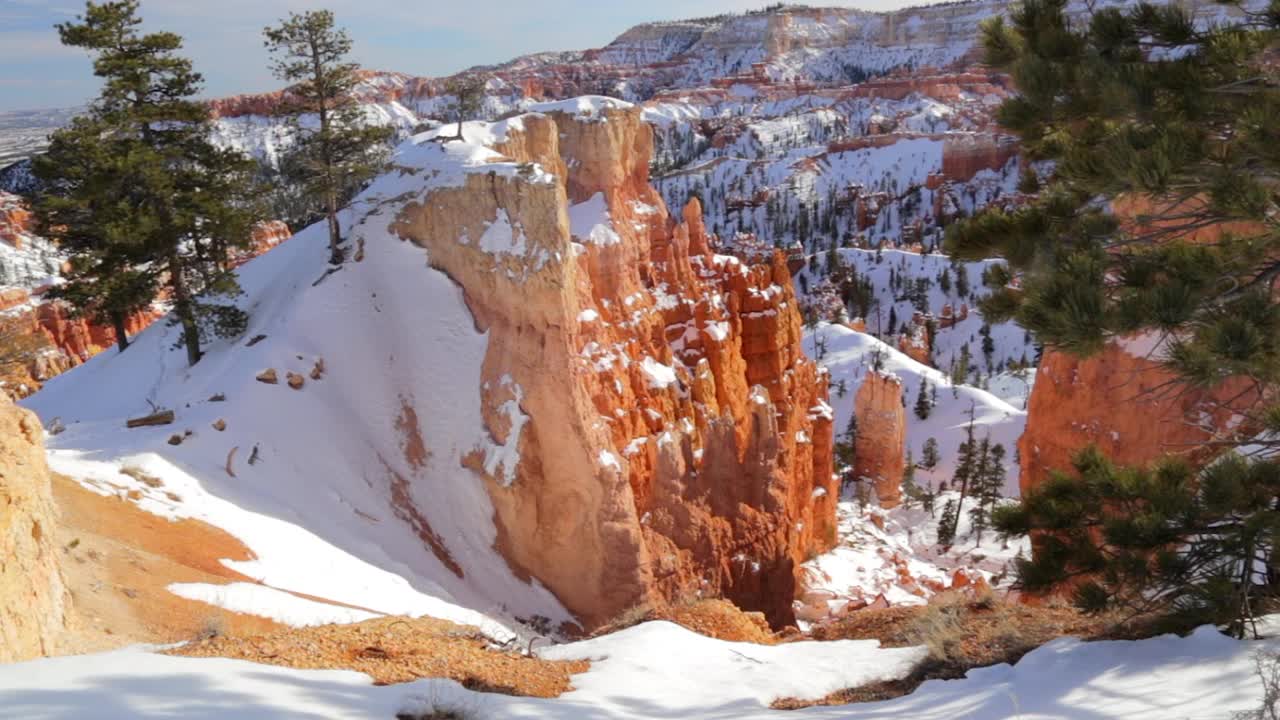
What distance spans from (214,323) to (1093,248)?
16900 millimetres

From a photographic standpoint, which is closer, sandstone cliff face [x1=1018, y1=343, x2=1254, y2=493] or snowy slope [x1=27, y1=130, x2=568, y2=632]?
snowy slope [x1=27, y1=130, x2=568, y2=632]

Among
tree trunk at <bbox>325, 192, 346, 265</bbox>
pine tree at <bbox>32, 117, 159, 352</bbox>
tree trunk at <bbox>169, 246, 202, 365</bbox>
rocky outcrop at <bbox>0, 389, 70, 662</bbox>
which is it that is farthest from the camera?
tree trunk at <bbox>325, 192, 346, 265</bbox>

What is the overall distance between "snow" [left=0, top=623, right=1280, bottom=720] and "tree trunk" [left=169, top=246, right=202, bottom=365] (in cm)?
1250

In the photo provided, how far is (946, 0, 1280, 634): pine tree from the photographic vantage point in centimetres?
439

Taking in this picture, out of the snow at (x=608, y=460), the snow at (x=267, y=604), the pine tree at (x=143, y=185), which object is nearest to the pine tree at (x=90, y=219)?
the pine tree at (x=143, y=185)

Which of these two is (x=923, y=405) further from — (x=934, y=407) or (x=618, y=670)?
(x=618, y=670)

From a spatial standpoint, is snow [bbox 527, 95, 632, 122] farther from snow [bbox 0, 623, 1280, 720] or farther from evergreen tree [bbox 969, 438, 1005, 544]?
evergreen tree [bbox 969, 438, 1005, 544]

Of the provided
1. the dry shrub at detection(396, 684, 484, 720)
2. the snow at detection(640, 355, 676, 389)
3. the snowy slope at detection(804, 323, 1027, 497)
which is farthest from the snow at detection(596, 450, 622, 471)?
the snowy slope at detection(804, 323, 1027, 497)

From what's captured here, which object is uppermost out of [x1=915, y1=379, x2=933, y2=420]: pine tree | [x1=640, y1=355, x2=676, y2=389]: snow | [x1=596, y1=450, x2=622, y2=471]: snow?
[x1=640, y1=355, x2=676, y2=389]: snow

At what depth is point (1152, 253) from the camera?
4953mm

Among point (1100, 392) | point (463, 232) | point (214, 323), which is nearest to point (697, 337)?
point (463, 232)

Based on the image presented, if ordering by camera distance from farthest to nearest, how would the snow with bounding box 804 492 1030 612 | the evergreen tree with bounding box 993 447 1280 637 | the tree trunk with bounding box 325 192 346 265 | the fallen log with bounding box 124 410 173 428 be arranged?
the snow with bounding box 804 492 1030 612, the tree trunk with bounding box 325 192 346 265, the fallen log with bounding box 124 410 173 428, the evergreen tree with bounding box 993 447 1280 637

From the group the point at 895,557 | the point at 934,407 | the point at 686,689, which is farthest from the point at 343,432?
the point at 934,407

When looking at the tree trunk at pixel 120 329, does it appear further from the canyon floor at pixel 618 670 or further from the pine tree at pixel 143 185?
the canyon floor at pixel 618 670
